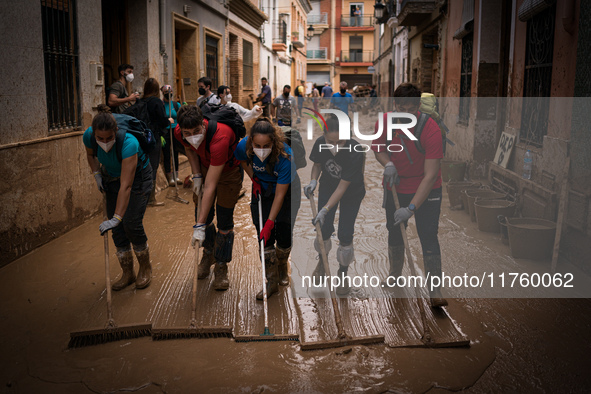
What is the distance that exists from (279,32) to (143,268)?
2436 cm

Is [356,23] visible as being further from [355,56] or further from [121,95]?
[121,95]

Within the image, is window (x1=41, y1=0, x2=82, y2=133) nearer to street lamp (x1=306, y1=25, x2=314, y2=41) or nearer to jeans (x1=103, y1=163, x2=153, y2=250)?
jeans (x1=103, y1=163, x2=153, y2=250)

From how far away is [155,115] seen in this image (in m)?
7.65

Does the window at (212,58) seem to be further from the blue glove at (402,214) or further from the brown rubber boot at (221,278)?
the blue glove at (402,214)

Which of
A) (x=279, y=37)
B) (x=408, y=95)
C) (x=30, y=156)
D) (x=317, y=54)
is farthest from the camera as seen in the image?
(x=317, y=54)

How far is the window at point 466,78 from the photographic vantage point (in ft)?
34.8

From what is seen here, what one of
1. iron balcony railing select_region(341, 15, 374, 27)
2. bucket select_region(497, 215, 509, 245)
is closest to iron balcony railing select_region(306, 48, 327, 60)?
iron balcony railing select_region(341, 15, 374, 27)

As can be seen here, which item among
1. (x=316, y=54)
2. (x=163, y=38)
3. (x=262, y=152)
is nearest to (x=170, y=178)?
(x=163, y=38)

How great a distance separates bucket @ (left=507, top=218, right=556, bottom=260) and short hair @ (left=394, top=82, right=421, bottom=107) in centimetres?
201

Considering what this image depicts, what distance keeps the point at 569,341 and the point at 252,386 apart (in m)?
2.17

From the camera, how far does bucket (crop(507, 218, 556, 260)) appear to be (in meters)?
5.37

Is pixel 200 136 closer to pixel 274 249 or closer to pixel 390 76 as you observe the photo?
pixel 274 249

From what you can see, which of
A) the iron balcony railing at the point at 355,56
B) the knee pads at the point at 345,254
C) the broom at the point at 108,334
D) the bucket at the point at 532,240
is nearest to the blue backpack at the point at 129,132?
the broom at the point at 108,334

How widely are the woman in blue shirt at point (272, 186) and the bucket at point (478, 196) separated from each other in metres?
3.19
